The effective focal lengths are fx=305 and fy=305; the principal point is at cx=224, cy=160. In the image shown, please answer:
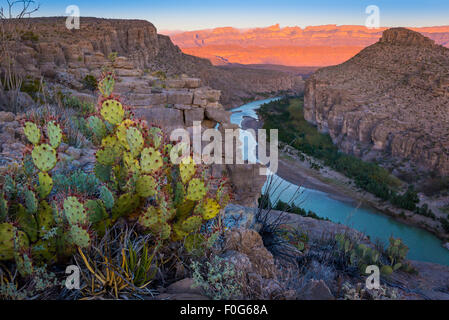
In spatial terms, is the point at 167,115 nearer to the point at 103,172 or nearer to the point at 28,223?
the point at 103,172

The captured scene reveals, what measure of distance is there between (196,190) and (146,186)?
53 centimetres

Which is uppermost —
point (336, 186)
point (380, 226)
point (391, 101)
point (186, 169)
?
point (391, 101)

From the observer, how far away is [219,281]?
8.80 ft

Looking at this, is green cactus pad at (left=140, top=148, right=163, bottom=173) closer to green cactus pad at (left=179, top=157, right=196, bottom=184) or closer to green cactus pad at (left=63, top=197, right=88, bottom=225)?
green cactus pad at (left=179, top=157, right=196, bottom=184)

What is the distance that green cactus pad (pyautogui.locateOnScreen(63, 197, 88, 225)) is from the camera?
8.04ft

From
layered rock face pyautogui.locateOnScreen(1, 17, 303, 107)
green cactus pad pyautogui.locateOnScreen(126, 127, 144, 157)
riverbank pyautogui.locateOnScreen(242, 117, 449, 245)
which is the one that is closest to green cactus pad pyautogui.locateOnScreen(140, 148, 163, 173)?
green cactus pad pyautogui.locateOnScreen(126, 127, 144, 157)

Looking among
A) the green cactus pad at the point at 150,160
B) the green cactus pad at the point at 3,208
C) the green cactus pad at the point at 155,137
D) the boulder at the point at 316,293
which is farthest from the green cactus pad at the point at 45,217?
the boulder at the point at 316,293

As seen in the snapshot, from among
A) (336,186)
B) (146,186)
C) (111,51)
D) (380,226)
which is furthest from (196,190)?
(111,51)

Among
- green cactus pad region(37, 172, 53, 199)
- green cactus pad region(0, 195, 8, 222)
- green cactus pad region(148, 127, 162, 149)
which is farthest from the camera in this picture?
green cactus pad region(148, 127, 162, 149)

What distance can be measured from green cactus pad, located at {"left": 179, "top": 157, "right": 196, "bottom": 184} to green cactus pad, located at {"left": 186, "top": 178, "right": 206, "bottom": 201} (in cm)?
10

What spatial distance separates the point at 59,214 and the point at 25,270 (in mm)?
494

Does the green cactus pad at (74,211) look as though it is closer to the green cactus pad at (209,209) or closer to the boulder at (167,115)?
the green cactus pad at (209,209)

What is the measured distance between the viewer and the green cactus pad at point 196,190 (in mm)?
3211

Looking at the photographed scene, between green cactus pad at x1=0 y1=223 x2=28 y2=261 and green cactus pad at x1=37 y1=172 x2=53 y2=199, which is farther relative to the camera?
green cactus pad at x1=37 y1=172 x2=53 y2=199
